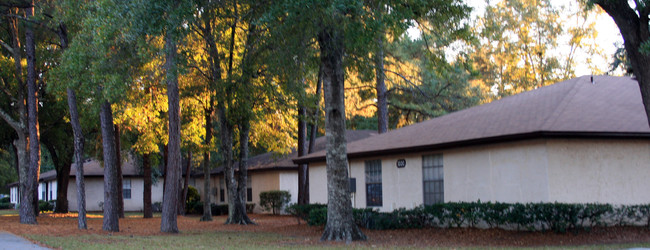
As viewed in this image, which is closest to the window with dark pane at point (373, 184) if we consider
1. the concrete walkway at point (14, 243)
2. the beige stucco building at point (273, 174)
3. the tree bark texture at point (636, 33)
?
the tree bark texture at point (636, 33)

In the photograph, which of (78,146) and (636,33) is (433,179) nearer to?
(636,33)

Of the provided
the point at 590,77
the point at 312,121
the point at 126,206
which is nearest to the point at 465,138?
the point at 590,77

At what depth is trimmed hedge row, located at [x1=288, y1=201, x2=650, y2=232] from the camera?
14.4 meters

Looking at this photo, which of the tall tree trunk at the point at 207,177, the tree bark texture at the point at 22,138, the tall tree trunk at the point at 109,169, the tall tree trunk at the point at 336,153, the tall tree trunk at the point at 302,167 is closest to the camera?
the tall tree trunk at the point at 336,153

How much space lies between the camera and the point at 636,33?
39.9 feet

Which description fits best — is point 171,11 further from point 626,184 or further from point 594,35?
point 594,35

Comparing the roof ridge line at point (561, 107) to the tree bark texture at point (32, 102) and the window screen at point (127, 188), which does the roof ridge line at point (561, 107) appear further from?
the window screen at point (127, 188)

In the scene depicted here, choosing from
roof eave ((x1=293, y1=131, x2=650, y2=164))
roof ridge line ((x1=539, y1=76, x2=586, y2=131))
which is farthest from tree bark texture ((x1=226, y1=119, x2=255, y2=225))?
roof ridge line ((x1=539, y1=76, x2=586, y2=131))

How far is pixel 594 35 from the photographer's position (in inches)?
1328

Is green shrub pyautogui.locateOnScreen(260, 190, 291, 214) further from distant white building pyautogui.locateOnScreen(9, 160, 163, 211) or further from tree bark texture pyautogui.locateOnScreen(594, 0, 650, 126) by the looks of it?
tree bark texture pyautogui.locateOnScreen(594, 0, 650, 126)

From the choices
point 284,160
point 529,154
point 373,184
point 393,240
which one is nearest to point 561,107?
point 529,154

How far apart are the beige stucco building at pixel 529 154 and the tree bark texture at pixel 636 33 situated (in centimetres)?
269

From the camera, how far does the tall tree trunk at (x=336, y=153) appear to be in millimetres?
14922

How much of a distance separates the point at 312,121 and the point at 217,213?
11.4m
